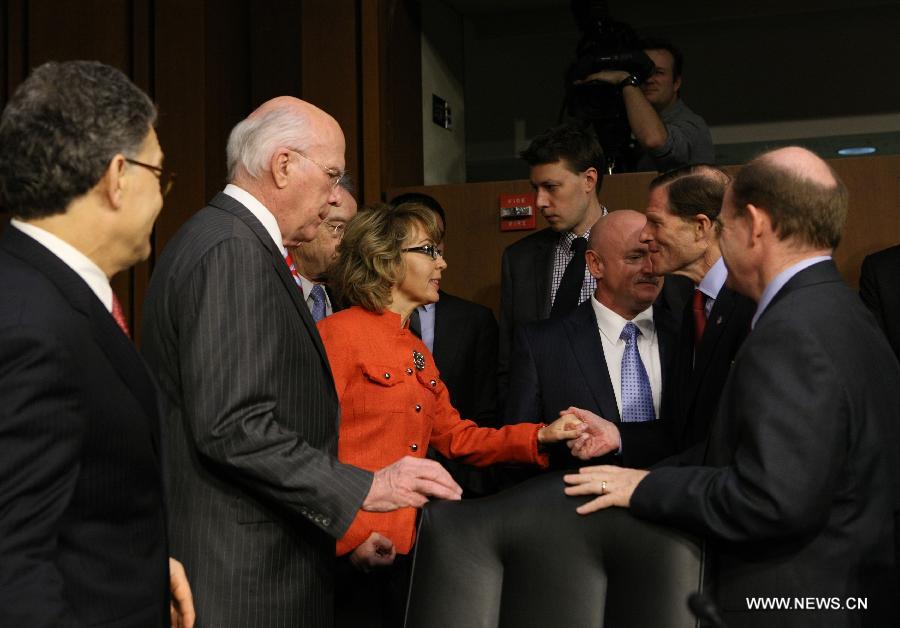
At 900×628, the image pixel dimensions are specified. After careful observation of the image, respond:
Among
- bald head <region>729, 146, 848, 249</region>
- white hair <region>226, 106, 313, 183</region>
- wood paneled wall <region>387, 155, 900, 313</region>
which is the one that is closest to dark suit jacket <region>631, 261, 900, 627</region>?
bald head <region>729, 146, 848, 249</region>

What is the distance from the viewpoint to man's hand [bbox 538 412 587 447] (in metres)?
2.46

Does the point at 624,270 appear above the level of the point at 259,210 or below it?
below

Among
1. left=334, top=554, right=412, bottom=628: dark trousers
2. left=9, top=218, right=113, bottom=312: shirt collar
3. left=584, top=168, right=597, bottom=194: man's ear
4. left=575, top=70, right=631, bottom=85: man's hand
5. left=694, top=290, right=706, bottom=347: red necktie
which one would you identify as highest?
left=575, top=70, right=631, bottom=85: man's hand

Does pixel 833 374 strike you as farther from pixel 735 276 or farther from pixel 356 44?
pixel 356 44

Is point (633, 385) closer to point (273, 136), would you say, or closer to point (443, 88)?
point (273, 136)

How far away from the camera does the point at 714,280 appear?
265cm

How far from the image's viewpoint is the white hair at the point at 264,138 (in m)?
2.05

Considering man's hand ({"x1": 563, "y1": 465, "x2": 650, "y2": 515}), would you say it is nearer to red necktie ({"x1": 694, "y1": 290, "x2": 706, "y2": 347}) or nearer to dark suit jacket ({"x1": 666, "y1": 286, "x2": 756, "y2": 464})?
dark suit jacket ({"x1": 666, "y1": 286, "x2": 756, "y2": 464})

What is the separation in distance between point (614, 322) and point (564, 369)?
0.67ft

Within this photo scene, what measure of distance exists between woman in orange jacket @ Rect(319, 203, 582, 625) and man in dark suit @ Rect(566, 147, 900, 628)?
732 mm

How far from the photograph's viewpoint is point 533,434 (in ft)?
8.29

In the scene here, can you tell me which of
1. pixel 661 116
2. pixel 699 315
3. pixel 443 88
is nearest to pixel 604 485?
pixel 699 315

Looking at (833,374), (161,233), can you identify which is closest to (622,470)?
(833,374)

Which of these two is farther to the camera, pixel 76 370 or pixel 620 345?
pixel 620 345
